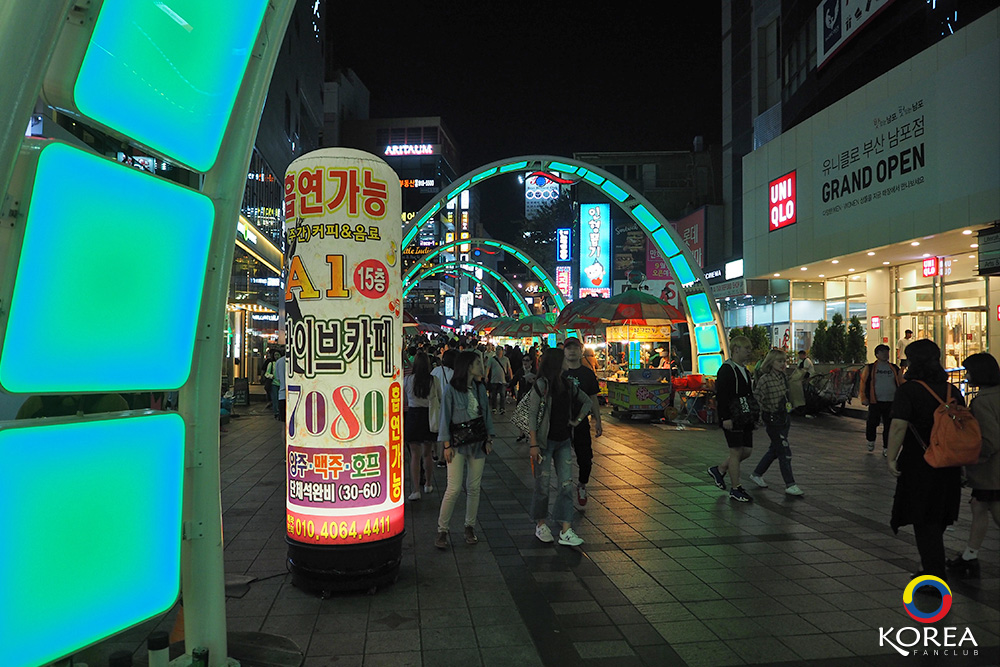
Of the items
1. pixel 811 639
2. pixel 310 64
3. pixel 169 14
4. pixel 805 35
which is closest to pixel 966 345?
pixel 805 35

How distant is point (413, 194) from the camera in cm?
11356

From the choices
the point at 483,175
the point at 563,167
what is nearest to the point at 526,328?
the point at 483,175

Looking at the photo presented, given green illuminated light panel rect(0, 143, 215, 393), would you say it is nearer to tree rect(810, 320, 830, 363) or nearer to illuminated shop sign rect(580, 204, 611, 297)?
tree rect(810, 320, 830, 363)

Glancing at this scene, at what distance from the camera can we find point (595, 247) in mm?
53469

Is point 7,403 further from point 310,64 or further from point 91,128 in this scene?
point 310,64

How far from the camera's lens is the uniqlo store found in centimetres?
1451

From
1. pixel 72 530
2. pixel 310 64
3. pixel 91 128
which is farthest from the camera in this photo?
pixel 310 64

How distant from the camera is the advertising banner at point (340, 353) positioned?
5.33 m

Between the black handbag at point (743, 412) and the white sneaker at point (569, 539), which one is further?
the black handbag at point (743, 412)

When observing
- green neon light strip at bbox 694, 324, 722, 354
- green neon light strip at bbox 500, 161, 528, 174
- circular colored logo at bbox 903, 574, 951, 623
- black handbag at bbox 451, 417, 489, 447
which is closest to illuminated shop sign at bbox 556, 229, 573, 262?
Answer: green neon light strip at bbox 500, 161, 528, 174

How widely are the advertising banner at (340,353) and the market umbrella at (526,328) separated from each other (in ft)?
78.0

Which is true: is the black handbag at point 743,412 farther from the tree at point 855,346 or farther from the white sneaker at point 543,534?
the tree at point 855,346

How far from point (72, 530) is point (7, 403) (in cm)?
125

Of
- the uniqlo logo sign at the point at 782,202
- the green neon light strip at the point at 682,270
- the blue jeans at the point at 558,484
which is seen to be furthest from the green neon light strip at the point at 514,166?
the blue jeans at the point at 558,484
